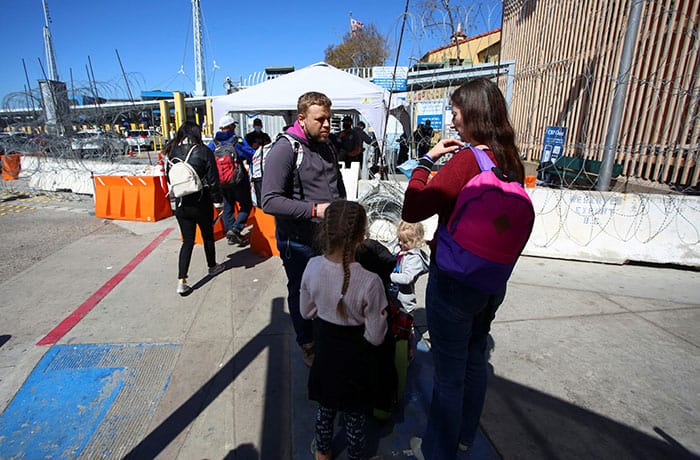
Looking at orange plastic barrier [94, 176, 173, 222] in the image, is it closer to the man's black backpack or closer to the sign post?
the man's black backpack

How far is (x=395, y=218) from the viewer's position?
559 cm

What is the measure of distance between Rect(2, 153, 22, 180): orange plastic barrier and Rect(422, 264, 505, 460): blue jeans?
1566cm

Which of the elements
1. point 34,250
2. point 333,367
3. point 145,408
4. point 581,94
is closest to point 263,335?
point 145,408

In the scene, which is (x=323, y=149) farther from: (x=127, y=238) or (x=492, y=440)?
(x=127, y=238)

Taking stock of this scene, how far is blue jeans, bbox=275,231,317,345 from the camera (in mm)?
2562

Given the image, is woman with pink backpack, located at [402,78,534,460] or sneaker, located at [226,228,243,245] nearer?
woman with pink backpack, located at [402,78,534,460]

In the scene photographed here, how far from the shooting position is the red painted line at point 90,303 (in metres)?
3.24

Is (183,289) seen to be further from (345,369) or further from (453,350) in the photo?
(453,350)

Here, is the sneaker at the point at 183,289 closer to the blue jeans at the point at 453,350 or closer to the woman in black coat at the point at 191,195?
the woman in black coat at the point at 191,195

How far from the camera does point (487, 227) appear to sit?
1.45 m

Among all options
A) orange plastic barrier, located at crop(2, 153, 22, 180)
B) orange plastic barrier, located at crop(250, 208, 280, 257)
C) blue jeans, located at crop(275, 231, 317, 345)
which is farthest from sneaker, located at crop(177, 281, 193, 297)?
orange plastic barrier, located at crop(2, 153, 22, 180)

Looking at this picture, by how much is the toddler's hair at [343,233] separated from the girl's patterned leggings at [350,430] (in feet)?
1.77

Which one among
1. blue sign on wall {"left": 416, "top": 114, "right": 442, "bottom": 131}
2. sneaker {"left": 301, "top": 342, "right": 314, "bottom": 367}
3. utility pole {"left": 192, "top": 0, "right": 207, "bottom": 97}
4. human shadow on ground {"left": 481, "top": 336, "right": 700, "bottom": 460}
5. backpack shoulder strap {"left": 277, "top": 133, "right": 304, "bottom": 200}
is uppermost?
utility pole {"left": 192, "top": 0, "right": 207, "bottom": 97}

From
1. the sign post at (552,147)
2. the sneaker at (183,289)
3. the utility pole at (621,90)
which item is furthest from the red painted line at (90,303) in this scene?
the sign post at (552,147)
